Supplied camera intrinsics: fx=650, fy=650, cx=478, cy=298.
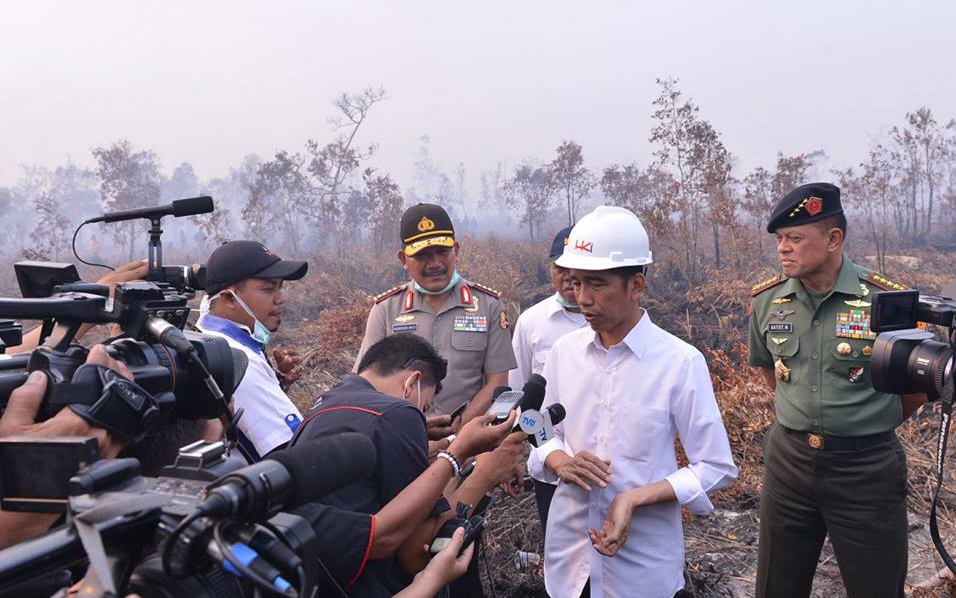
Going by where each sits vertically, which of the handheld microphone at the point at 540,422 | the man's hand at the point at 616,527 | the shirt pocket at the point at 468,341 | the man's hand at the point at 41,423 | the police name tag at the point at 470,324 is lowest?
the man's hand at the point at 616,527

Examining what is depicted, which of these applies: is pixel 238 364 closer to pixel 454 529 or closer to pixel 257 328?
pixel 454 529

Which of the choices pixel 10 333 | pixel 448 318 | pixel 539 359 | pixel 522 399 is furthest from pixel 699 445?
pixel 10 333

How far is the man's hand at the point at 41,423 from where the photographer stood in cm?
126

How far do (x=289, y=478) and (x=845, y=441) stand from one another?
264 centimetres

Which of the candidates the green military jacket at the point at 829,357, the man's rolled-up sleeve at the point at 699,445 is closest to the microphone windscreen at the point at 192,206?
the man's rolled-up sleeve at the point at 699,445

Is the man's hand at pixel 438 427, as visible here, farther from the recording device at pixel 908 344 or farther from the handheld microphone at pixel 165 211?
the recording device at pixel 908 344

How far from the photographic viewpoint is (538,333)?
3.72m

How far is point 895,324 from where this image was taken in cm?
208

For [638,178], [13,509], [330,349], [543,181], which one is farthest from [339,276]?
[13,509]

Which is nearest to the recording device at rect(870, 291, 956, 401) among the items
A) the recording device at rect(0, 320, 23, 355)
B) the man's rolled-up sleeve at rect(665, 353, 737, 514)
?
the man's rolled-up sleeve at rect(665, 353, 737, 514)

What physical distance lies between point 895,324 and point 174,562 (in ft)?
6.99

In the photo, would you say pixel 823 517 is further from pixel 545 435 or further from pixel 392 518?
pixel 392 518

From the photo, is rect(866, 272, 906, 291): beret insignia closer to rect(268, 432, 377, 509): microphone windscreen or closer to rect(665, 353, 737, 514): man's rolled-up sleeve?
rect(665, 353, 737, 514): man's rolled-up sleeve

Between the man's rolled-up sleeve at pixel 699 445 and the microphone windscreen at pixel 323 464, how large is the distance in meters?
1.34
